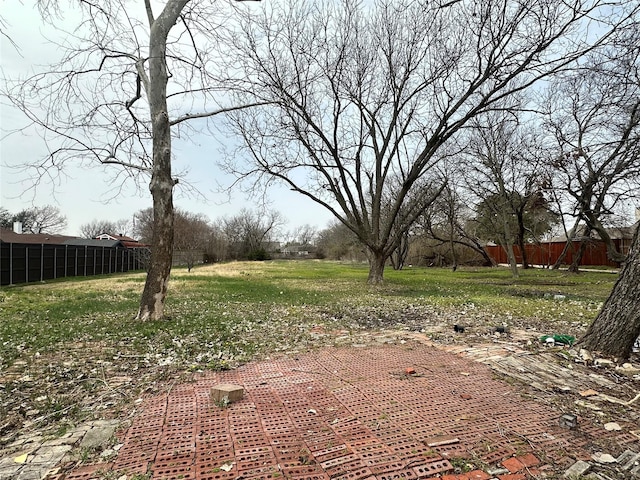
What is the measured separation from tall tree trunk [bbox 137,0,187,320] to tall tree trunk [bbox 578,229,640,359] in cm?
700

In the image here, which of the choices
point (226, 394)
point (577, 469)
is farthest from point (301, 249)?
point (577, 469)

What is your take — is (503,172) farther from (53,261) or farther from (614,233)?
(53,261)

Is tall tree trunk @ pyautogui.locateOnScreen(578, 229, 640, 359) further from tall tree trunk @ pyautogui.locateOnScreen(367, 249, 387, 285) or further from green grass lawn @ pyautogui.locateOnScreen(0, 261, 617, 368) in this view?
tall tree trunk @ pyautogui.locateOnScreen(367, 249, 387, 285)

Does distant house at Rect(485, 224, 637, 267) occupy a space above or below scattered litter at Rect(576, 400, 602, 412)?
above

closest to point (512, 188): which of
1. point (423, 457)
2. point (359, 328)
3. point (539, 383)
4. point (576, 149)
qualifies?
point (576, 149)

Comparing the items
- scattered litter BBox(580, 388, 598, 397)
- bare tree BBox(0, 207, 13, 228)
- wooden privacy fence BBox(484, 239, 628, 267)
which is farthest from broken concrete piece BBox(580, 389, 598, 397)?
bare tree BBox(0, 207, 13, 228)

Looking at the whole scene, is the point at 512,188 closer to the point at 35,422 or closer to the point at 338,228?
the point at 35,422

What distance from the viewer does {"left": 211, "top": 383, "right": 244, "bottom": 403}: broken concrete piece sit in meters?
3.39

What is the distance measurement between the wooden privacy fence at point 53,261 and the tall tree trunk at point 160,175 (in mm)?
14894

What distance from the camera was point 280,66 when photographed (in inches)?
589

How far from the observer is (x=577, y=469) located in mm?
2398

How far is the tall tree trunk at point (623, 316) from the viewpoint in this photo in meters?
4.36

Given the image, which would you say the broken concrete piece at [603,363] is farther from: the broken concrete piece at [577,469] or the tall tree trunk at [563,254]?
the tall tree trunk at [563,254]

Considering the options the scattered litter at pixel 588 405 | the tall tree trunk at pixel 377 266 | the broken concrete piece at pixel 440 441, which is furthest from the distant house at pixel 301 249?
the broken concrete piece at pixel 440 441
